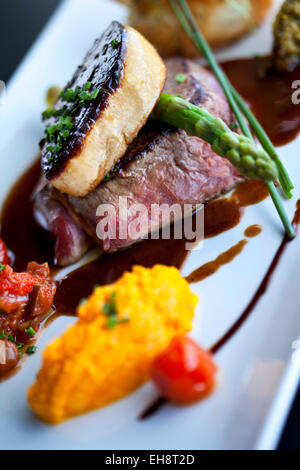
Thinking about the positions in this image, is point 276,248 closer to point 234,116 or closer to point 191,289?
point 191,289

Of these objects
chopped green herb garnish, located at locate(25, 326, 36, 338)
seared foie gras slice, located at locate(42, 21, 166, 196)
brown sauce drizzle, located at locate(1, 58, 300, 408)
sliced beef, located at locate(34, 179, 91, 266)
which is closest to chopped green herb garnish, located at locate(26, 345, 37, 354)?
chopped green herb garnish, located at locate(25, 326, 36, 338)

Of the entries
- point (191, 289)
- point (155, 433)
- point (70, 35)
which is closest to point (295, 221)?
point (191, 289)

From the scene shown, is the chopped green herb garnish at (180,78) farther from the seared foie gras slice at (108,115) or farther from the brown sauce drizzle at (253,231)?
the brown sauce drizzle at (253,231)

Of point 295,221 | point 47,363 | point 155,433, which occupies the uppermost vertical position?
point 47,363

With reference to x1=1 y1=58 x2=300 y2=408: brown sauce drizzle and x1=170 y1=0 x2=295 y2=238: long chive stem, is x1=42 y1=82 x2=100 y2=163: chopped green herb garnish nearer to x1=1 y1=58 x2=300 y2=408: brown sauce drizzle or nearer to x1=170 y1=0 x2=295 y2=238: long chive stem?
x1=1 y1=58 x2=300 y2=408: brown sauce drizzle

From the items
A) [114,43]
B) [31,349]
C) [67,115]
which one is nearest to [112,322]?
[31,349]

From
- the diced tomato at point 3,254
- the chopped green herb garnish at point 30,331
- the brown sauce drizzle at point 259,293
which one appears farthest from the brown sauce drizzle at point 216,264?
the diced tomato at point 3,254
